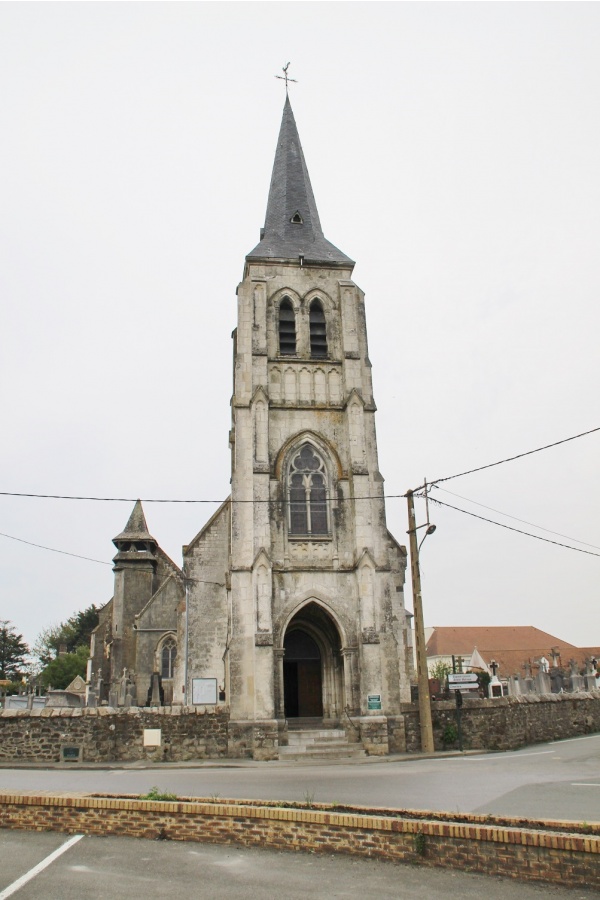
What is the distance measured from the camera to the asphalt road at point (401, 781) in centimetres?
1019

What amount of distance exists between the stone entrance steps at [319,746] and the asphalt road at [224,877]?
1357 cm

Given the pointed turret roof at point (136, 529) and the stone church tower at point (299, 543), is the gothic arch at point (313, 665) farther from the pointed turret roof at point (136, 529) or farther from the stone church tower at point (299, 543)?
the pointed turret roof at point (136, 529)

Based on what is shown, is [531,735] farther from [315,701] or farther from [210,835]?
[210,835]

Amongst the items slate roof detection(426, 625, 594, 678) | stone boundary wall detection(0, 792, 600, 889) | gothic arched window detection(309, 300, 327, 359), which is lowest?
stone boundary wall detection(0, 792, 600, 889)

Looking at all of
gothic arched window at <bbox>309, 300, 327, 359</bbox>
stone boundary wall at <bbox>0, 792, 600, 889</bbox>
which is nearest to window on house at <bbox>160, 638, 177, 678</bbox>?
gothic arched window at <bbox>309, 300, 327, 359</bbox>

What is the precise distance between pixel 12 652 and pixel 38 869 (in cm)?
7357

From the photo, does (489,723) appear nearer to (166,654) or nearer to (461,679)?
(461,679)

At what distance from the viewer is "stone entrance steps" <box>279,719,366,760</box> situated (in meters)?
20.6

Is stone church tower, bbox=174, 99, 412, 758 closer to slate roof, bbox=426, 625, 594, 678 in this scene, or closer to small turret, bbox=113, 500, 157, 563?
small turret, bbox=113, 500, 157, 563

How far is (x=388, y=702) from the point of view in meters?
22.0

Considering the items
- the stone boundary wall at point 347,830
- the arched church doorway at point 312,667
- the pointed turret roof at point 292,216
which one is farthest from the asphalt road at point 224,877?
the pointed turret roof at point 292,216

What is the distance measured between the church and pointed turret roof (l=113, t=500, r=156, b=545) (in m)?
10.5

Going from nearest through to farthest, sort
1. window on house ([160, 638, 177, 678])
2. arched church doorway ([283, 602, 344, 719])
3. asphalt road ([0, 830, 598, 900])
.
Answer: asphalt road ([0, 830, 598, 900]) < arched church doorway ([283, 602, 344, 719]) < window on house ([160, 638, 177, 678])

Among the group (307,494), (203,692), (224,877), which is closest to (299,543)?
(307,494)
